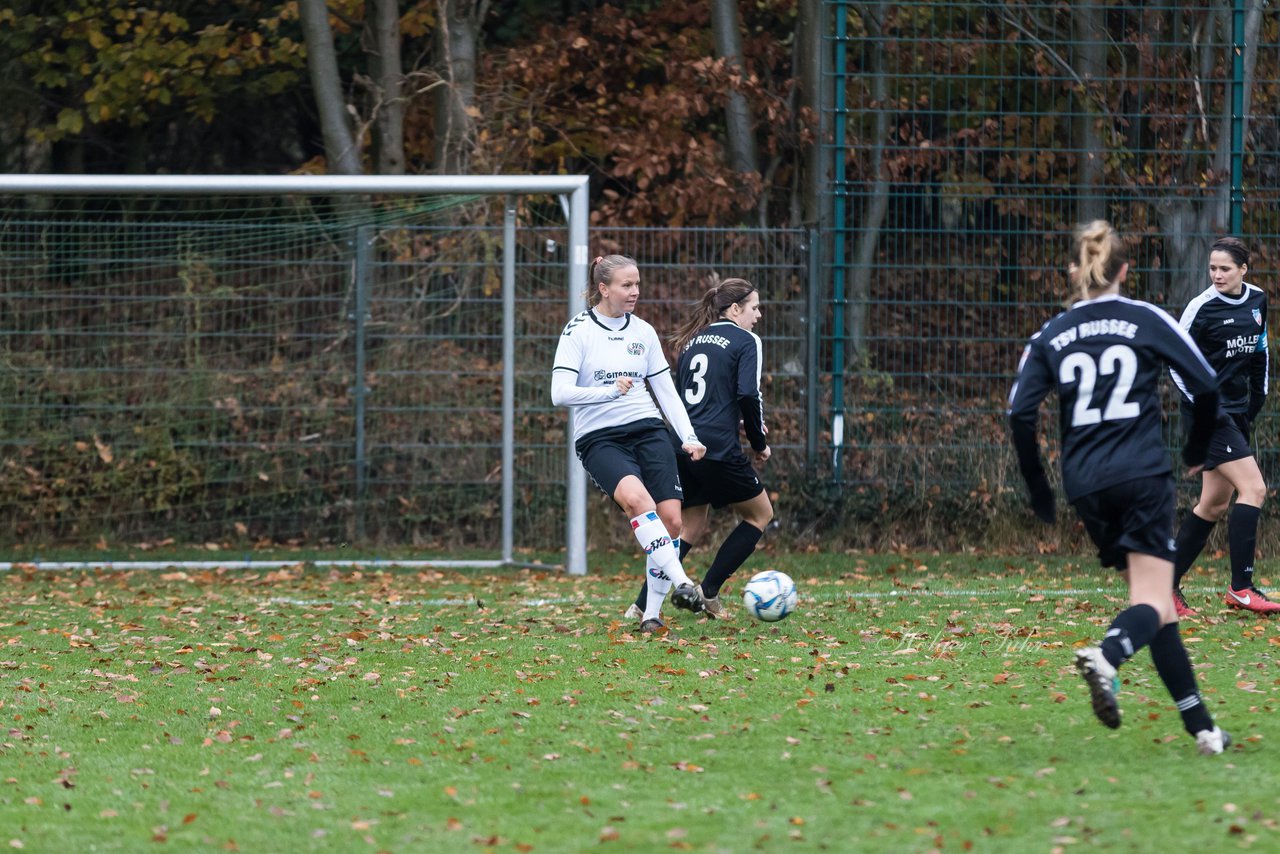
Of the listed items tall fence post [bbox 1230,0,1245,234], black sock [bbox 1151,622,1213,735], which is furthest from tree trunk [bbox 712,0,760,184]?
black sock [bbox 1151,622,1213,735]

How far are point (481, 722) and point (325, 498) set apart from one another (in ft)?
22.1

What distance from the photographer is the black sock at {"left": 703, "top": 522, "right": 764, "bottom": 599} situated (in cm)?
798

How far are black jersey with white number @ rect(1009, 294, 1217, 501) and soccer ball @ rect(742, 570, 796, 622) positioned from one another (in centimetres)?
263

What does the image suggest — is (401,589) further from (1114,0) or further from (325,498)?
(1114,0)

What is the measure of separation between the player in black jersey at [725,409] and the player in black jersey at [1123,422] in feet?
9.32

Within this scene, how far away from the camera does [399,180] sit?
10391 mm

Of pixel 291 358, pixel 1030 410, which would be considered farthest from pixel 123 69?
pixel 1030 410

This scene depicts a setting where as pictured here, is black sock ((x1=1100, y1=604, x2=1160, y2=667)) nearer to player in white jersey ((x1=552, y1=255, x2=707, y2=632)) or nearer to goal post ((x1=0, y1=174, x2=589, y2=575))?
player in white jersey ((x1=552, y1=255, x2=707, y2=632))

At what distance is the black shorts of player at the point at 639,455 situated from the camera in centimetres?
758

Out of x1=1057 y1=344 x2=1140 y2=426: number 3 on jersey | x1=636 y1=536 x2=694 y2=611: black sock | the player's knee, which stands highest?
x1=1057 y1=344 x2=1140 y2=426: number 3 on jersey

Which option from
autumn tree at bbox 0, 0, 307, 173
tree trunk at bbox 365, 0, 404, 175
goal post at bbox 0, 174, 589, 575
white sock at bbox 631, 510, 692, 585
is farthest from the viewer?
autumn tree at bbox 0, 0, 307, 173

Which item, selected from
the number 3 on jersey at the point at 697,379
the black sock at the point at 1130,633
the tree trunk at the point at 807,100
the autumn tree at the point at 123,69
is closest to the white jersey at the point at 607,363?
the number 3 on jersey at the point at 697,379

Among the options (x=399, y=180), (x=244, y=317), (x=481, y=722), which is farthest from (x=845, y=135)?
(x=481, y=722)

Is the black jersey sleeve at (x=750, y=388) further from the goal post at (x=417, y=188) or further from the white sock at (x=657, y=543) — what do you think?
the goal post at (x=417, y=188)
